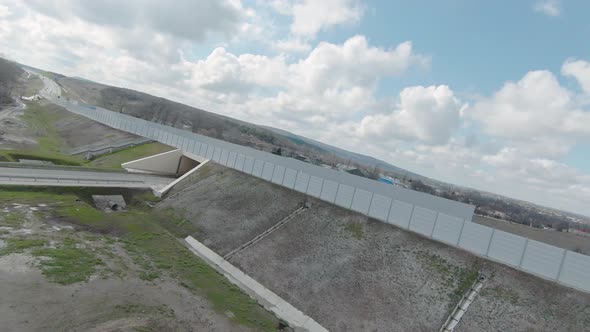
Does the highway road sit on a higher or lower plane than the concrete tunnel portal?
lower

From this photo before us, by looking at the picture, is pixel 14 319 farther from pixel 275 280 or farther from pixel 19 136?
pixel 19 136

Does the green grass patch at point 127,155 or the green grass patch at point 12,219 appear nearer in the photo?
the green grass patch at point 12,219

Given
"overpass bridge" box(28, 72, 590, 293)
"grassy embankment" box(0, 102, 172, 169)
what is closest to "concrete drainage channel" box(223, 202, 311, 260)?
"overpass bridge" box(28, 72, 590, 293)

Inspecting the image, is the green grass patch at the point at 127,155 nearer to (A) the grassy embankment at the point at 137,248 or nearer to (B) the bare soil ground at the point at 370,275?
(A) the grassy embankment at the point at 137,248

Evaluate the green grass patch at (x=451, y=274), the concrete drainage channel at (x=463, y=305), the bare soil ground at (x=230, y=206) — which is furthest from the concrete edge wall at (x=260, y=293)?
the green grass patch at (x=451, y=274)

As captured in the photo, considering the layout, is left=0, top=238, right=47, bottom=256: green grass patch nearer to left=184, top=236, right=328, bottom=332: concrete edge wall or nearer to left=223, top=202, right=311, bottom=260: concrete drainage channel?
left=184, top=236, right=328, bottom=332: concrete edge wall

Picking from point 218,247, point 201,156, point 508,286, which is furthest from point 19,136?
point 508,286
